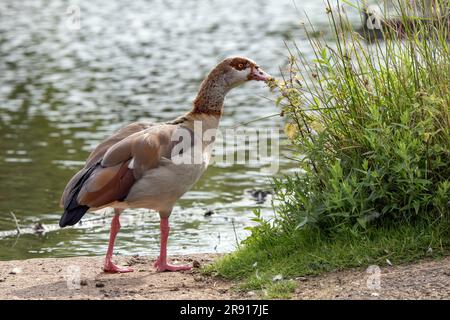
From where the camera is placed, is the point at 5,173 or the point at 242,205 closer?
the point at 242,205

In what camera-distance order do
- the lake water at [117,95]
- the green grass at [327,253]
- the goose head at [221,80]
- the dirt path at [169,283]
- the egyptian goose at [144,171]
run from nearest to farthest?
the dirt path at [169,283] → the green grass at [327,253] → the egyptian goose at [144,171] → the goose head at [221,80] → the lake water at [117,95]

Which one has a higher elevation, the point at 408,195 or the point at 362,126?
the point at 362,126

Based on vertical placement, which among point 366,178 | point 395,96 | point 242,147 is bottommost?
point 242,147

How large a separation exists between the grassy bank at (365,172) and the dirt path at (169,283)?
0.21m

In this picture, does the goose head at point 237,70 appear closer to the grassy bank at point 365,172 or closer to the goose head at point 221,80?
the goose head at point 221,80

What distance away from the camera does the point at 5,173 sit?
13.9 meters

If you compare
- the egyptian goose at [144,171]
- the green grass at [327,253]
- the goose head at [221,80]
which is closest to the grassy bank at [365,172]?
the green grass at [327,253]

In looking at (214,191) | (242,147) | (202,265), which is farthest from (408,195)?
(242,147)

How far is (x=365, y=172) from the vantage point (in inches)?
297

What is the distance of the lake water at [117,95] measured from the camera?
35.7ft

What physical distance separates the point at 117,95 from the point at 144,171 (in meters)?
11.6

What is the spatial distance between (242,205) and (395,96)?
414 cm

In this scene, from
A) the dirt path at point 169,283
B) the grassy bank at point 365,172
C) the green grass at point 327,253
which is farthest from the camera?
the grassy bank at point 365,172
